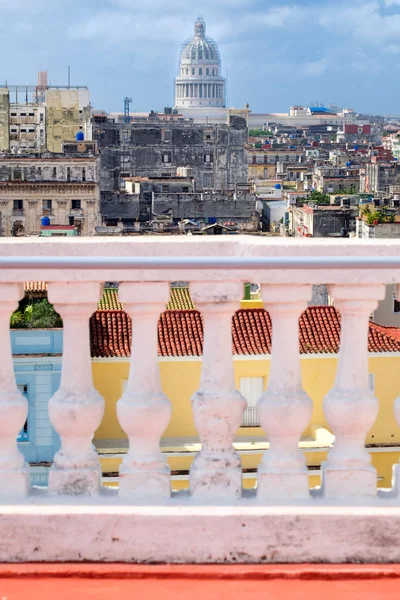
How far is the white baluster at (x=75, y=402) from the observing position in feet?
8.25

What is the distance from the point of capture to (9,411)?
2521mm

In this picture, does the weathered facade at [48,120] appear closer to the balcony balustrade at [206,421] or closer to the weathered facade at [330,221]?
the weathered facade at [330,221]

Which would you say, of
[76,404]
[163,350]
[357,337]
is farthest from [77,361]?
[163,350]

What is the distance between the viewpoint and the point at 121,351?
880 cm

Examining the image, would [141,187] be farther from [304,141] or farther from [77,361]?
[304,141]

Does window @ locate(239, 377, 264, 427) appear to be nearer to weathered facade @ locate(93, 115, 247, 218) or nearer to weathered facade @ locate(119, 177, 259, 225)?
weathered facade @ locate(119, 177, 259, 225)

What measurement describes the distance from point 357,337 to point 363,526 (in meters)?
0.42

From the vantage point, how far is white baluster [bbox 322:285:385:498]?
2.52 m

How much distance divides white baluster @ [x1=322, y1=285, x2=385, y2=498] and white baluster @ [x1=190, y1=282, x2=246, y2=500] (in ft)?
0.68

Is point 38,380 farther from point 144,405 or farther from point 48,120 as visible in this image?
point 48,120

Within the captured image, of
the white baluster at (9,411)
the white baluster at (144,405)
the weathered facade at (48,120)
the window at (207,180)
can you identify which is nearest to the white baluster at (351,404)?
the white baluster at (144,405)
